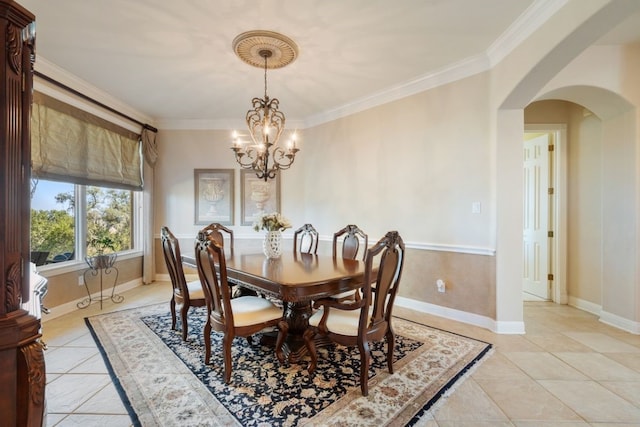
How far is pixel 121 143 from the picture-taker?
435cm

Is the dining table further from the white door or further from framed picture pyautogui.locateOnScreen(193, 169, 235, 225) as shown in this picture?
the white door

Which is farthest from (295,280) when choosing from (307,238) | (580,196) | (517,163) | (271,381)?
(580,196)

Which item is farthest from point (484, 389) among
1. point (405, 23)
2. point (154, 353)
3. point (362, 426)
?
point (405, 23)

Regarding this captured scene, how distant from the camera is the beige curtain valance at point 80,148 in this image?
3156mm

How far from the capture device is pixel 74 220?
3697 mm

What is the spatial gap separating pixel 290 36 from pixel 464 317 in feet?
10.9

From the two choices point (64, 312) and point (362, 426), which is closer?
point (362, 426)

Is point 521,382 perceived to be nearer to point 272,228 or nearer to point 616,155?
point 272,228

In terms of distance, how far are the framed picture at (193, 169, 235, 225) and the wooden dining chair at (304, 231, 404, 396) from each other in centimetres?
341

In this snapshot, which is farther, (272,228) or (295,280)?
(272,228)

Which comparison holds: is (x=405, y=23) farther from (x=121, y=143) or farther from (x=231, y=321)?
(x=121, y=143)

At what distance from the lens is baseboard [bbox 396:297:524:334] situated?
2.92 metres

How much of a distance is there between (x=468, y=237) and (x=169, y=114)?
4.70 meters

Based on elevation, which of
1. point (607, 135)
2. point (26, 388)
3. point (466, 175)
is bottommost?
point (26, 388)
